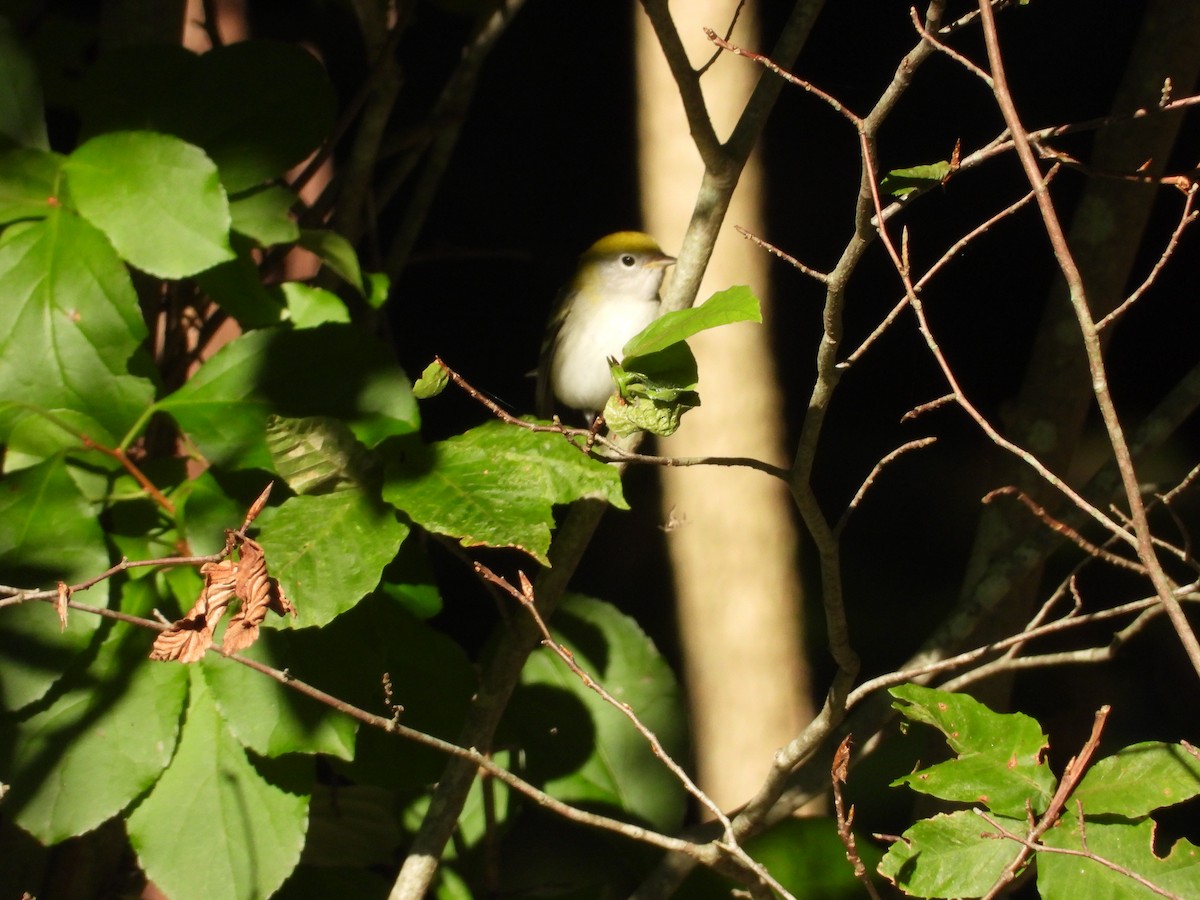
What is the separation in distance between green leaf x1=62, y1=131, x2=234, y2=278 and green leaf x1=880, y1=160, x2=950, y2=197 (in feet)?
2.43

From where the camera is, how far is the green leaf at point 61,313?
1332 millimetres

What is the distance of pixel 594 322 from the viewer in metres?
2.53

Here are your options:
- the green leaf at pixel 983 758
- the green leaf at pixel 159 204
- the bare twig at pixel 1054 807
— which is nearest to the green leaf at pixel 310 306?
the green leaf at pixel 159 204

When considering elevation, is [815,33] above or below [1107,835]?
above

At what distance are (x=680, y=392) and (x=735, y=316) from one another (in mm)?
120

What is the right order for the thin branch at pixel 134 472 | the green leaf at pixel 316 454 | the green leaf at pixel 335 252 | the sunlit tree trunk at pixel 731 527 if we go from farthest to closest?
the sunlit tree trunk at pixel 731 527 < the green leaf at pixel 335 252 < the thin branch at pixel 134 472 < the green leaf at pixel 316 454

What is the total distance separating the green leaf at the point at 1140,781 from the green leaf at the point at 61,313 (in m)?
1.17

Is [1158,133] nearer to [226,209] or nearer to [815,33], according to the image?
[815,33]

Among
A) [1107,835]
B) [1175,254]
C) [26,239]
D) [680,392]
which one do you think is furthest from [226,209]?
[1175,254]

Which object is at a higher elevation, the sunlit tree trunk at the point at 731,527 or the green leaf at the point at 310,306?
the green leaf at the point at 310,306

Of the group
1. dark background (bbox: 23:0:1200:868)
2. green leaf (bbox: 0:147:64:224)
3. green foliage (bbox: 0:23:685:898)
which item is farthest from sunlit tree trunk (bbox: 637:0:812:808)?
green leaf (bbox: 0:147:64:224)

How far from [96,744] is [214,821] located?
17 cm

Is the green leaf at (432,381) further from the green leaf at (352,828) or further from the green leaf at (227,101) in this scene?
the green leaf at (352,828)

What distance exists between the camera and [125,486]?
4.77 feet
